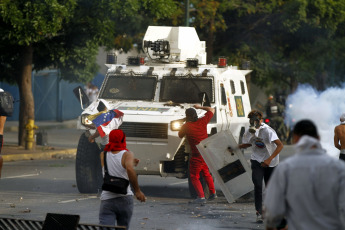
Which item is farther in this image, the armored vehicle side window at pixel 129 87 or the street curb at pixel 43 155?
the street curb at pixel 43 155

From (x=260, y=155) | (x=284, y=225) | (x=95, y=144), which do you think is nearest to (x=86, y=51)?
(x=95, y=144)

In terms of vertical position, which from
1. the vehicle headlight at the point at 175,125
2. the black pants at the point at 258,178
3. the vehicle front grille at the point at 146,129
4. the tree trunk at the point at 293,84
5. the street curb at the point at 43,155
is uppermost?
the vehicle headlight at the point at 175,125

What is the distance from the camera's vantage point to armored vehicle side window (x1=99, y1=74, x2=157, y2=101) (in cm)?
1593

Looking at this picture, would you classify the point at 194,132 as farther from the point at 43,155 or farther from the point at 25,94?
the point at 25,94

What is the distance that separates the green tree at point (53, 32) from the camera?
21.7 m

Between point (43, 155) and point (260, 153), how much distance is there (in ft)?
38.8

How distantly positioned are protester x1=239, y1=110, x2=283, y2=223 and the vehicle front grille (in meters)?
2.81

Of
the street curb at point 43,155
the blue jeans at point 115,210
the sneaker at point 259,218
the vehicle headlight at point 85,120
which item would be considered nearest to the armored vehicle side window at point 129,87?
the vehicle headlight at point 85,120

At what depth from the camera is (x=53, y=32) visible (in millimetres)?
21891

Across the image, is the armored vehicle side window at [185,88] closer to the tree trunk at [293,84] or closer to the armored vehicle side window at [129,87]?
the armored vehicle side window at [129,87]

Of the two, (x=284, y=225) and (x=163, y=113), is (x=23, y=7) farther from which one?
(x=284, y=225)

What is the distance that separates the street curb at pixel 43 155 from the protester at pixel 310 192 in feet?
54.0

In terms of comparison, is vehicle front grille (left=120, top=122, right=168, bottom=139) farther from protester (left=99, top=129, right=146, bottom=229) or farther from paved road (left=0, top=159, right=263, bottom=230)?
protester (left=99, top=129, right=146, bottom=229)

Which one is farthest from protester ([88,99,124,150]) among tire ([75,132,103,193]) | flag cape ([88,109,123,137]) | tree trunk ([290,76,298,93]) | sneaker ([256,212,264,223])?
tree trunk ([290,76,298,93])
